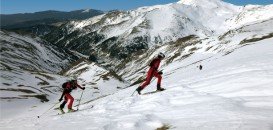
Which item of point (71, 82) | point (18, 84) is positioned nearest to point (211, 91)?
point (71, 82)

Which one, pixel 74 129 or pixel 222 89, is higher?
pixel 222 89

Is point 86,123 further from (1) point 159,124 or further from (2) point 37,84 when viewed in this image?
(2) point 37,84

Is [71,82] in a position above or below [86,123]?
above

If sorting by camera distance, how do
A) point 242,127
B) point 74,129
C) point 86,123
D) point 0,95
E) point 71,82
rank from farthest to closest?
1. point 0,95
2. point 71,82
3. point 86,123
4. point 74,129
5. point 242,127

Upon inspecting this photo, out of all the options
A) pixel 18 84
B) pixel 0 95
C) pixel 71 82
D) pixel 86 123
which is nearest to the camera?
pixel 86 123

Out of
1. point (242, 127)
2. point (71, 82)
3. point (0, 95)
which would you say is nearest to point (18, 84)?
point (0, 95)

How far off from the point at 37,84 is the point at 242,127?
4371 inches

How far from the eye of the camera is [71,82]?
100 feet

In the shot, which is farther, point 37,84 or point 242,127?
point 37,84

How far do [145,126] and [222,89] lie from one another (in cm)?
733

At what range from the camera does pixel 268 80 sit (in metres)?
20.1

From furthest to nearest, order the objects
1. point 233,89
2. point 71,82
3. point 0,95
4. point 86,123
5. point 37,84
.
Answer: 1. point 37,84
2. point 0,95
3. point 71,82
4. point 233,89
5. point 86,123

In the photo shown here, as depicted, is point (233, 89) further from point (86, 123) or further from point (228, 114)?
point (86, 123)

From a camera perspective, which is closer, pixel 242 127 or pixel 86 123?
pixel 242 127
